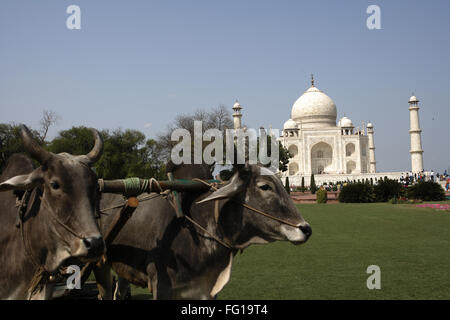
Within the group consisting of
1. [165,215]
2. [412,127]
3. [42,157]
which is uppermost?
[412,127]

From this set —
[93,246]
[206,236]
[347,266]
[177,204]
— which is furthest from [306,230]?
[347,266]

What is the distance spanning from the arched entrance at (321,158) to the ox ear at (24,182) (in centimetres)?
6488

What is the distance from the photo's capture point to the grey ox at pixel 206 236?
371 centimetres

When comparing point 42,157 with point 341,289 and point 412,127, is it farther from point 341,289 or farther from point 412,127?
point 412,127

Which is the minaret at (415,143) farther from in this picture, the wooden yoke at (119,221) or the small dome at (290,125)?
the wooden yoke at (119,221)

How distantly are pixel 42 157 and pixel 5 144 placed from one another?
2897cm

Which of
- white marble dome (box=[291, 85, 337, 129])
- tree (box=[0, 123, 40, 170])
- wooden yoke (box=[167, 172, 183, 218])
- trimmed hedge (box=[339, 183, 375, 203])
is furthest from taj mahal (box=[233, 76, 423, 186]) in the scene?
wooden yoke (box=[167, 172, 183, 218])

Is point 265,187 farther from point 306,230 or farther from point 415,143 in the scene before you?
point 415,143

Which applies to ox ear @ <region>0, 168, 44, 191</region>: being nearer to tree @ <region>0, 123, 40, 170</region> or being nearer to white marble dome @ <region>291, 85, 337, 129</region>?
tree @ <region>0, 123, 40, 170</region>

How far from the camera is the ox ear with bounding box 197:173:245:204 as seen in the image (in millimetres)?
3664

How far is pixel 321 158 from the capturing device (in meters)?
67.9

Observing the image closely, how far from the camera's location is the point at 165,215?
400 cm

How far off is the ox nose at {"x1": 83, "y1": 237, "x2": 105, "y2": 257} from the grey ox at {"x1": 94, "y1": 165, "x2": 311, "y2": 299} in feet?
3.66
